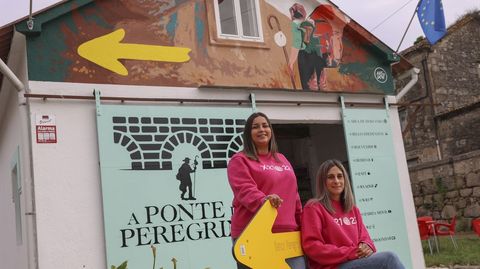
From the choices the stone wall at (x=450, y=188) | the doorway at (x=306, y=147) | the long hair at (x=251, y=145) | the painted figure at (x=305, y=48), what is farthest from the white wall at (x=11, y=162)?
the stone wall at (x=450, y=188)

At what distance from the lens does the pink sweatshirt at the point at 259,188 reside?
390 centimetres

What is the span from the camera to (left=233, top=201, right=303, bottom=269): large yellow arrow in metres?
3.69

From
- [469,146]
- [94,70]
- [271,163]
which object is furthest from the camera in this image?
[469,146]

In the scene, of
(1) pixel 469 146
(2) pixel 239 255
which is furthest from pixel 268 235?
(1) pixel 469 146

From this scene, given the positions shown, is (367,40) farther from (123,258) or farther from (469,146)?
(469,146)

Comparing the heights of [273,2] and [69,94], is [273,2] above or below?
above

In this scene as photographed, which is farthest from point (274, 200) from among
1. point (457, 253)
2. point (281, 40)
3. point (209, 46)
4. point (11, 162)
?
→ point (457, 253)

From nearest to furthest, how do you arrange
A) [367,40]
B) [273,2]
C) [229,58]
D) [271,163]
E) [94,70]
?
[271,163] → [94,70] → [229,58] → [273,2] → [367,40]

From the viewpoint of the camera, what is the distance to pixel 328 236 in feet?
13.3

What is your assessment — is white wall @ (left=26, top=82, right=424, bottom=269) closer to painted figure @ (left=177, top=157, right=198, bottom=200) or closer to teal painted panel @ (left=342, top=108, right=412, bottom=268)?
painted figure @ (left=177, top=157, right=198, bottom=200)

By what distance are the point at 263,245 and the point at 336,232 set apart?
23.6 inches

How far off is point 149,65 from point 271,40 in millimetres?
2081

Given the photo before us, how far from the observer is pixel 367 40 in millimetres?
9242

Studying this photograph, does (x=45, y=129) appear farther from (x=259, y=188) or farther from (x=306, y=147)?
(x=306, y=147)
